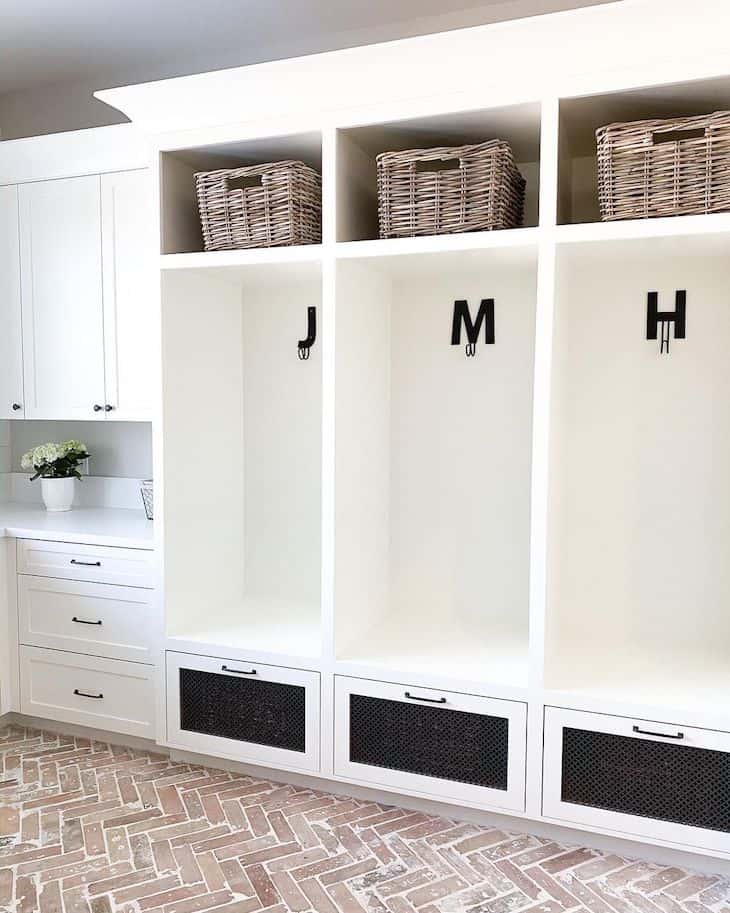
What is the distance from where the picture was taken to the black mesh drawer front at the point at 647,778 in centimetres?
229

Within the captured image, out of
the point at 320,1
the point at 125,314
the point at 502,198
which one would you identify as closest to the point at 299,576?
the point at 125,314

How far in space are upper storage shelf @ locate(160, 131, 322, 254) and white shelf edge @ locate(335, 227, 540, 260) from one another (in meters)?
0.42

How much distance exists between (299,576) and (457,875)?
1347 millimetres

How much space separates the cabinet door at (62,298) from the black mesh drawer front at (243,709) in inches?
47.1

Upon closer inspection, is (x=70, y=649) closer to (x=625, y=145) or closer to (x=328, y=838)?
(x=328, y=838)

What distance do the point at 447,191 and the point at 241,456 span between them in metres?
1.44

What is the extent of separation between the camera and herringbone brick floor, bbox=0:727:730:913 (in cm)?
222

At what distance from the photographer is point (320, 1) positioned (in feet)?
9.92

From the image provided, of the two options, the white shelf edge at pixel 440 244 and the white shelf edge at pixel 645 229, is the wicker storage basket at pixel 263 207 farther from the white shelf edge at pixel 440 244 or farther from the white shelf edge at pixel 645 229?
the white shelf edge at pixel 645 229

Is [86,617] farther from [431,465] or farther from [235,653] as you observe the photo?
[431,465]

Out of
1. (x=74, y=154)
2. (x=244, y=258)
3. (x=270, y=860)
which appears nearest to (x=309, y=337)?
(x=244, y=258)

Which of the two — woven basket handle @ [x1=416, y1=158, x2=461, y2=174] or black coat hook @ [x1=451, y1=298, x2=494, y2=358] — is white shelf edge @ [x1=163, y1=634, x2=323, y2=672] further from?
woven basket handle @ [x1=416, y1=158, x2=461, y2=174]

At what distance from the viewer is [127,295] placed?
3215 millimetres

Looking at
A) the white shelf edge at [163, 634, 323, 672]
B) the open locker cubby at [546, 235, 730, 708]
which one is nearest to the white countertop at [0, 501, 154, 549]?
the white shelf edge at [163, 634, 323, 672]
